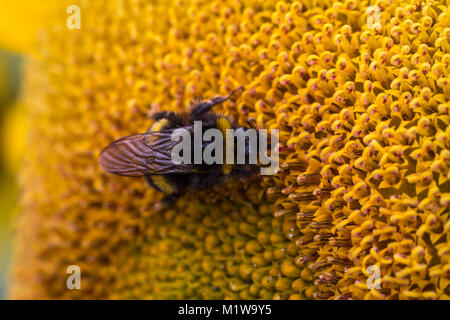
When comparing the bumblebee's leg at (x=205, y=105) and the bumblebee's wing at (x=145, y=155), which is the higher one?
the bumblebee's leg at (x=205, y=105)

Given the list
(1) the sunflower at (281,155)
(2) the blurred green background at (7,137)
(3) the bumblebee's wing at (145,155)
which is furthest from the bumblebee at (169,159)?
(2) the blurred green background at (7,137)

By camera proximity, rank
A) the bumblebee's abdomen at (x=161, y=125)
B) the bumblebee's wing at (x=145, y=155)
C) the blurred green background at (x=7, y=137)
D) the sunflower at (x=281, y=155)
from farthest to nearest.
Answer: the blurred green background at (x=7, y=137) → the bumblebee's abdomen at (x=161, y=125) → the bumblebee's wing at (x=145, y=155) → the sunflower at (x=281, y=155)

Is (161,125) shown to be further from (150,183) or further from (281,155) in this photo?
(281,155)

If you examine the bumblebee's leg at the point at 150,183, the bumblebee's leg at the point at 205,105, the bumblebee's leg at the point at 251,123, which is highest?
the bumblebee's leg at the point at 205,105

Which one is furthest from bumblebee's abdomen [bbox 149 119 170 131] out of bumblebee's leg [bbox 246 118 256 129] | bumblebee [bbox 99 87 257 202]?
bumblebee's leg [bbox 246 118 256 129]

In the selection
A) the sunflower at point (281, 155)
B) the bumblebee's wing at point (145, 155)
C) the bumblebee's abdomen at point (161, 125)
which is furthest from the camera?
the bumblebee's abdomen at point (161, 125)

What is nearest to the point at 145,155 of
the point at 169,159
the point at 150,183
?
the point at 169,159

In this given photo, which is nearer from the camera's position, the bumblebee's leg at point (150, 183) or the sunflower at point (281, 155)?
the sunflower at point (281, 155)

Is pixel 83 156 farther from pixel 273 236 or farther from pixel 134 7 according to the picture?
pixel 273 236

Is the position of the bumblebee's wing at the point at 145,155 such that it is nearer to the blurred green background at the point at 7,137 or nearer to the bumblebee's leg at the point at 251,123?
the bumblebee's leg at the point at 251,123
